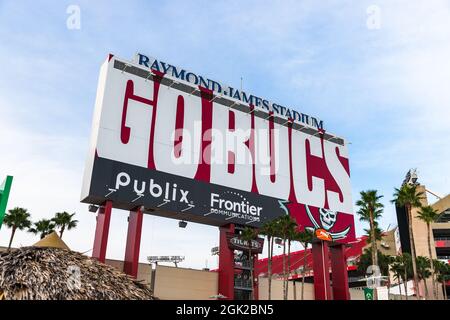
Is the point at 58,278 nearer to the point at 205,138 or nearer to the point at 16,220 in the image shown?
the point at 205,138

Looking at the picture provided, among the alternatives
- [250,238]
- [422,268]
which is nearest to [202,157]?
[250,238]

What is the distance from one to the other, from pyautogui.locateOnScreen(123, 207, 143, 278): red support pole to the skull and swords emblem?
20.0 m

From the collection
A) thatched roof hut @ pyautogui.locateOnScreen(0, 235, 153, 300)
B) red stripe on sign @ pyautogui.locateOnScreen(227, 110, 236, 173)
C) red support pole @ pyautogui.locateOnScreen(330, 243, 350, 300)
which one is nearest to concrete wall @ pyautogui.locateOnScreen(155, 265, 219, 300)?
red stripe on sign @ pyautogui.locateOnScreen(227, 110, 236, 173)

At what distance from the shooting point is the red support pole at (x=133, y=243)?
35906mm

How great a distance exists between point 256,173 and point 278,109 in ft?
35.1

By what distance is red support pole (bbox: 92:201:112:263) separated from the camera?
34.5m

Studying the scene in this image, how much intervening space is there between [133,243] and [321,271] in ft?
75.7

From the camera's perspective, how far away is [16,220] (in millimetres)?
49938

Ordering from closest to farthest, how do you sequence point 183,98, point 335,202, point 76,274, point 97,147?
point 76,274 → point 97,147 → point 183,98 → point 335,202

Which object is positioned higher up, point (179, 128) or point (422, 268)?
point (179, 128)

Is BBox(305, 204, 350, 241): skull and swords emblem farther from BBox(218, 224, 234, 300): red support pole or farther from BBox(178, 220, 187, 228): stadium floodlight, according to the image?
BBox(178, 220, 187, 228): stadium floodlight

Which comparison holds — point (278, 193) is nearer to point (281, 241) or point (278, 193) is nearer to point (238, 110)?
point (281, 241)

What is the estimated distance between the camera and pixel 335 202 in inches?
2045
